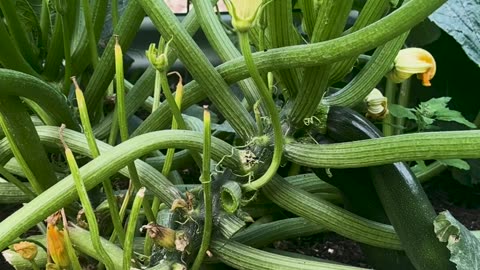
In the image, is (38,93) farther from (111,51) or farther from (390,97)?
(390,97)

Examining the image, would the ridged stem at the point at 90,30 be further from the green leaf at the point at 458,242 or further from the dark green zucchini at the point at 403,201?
the green leaf at the point at 458,242

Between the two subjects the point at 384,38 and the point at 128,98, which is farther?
the point at 128,98

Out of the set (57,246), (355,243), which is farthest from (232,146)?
(355,243)

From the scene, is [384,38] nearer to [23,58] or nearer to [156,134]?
[156,134]

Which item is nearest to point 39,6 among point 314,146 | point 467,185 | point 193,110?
point 193,110

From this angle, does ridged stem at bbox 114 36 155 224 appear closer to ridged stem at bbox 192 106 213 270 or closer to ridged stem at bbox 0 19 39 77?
ridged stem at bbox 192 106 213 270

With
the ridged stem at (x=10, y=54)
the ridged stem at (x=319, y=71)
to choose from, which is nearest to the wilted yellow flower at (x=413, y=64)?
the ridged stem at (x=319, y=71)
